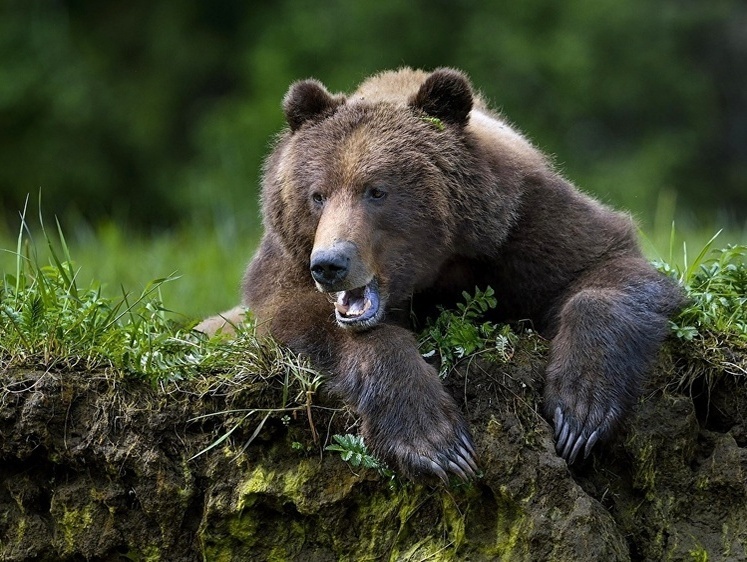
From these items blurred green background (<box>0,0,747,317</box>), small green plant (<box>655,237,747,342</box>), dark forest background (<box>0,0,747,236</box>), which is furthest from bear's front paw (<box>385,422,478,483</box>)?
dark forest background (<box>0,0,747,236</box>)

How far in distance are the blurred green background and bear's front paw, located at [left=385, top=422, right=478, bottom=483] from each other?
11.2 m

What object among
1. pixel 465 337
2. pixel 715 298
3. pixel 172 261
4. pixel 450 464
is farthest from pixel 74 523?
pixel 172 261

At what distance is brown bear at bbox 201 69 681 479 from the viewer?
14.2ft

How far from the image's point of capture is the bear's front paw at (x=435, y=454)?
411 cm

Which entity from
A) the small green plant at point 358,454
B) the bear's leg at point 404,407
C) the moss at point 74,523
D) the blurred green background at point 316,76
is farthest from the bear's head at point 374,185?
the blurred green background at point 316,76

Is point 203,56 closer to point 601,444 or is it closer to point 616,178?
point 616,178

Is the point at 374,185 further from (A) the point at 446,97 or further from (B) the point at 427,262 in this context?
(A) the point at 446,97

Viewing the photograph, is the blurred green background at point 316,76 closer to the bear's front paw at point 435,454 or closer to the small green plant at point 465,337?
the small green plant at point 465,337

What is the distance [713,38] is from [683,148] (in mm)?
2663

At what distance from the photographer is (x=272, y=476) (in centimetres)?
444

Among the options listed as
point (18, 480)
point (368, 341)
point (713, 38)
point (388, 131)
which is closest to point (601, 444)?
point (368, 341)

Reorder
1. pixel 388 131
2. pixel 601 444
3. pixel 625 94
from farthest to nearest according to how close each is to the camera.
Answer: pixel 625 94 < pixel 388 131 < pixel 601 444

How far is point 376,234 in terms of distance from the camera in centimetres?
465

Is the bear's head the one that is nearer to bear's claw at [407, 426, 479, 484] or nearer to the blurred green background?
bear's claw at [407, 426, 479, 484]
